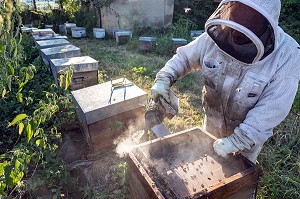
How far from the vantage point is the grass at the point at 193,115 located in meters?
3.17

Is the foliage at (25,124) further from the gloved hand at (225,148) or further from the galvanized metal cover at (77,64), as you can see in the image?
the gloved hand at (225,148)

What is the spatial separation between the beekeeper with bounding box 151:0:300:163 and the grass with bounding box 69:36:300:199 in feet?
3.07

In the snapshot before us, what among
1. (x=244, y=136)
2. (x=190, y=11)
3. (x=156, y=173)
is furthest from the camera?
(x=190, y=11)

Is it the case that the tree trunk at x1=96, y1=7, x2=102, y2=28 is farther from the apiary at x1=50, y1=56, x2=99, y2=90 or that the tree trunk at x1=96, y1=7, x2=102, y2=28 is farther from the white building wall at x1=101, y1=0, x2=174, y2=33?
the apiary at x1=50, y1=56, x2=99, y2=90

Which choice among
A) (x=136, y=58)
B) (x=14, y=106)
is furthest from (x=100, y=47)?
(x=14, y=106)

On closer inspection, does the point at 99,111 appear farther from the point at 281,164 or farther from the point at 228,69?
the point at 281,164

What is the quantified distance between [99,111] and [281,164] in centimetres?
274


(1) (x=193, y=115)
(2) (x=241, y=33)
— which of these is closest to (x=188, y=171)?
(2) (x=241, y=33)

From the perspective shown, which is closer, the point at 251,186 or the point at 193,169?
the point at 251,186

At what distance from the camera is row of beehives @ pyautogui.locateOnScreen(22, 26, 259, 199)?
1814 millimetres

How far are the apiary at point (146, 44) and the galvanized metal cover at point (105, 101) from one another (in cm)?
538

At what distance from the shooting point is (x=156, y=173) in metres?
1.90

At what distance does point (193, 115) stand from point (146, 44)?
461 centimetres

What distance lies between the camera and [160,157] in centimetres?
224
